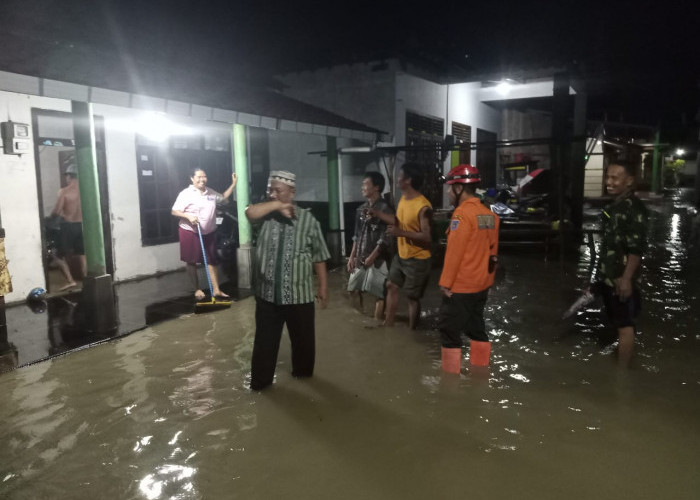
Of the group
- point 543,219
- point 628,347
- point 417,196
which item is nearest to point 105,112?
point 417,196

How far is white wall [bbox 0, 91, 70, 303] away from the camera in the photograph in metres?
7.31

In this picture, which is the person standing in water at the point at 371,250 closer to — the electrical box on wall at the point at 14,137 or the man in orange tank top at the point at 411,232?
the man in orange tank top at the point at 411,232

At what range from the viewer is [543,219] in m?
12.3

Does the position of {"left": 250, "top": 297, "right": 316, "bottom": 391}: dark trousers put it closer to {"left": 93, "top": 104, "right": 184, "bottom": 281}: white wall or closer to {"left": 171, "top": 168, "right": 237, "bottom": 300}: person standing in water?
{"left": 171, "top": 168, "right": 237, "bottom": 300}: person standing in water

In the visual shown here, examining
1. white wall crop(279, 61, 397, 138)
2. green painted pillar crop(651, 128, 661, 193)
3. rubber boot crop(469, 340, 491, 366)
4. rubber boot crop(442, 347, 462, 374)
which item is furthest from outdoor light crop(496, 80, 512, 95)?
green painted pillar crop(651, 128, 661, 193)

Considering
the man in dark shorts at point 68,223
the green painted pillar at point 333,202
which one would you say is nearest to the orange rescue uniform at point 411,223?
the green painted pillar at point 333,202

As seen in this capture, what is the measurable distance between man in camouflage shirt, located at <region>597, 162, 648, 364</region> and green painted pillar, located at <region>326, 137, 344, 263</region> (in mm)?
6620

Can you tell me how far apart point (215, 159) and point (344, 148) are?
284 centimetres

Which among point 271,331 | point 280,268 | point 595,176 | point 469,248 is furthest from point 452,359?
point 595,176

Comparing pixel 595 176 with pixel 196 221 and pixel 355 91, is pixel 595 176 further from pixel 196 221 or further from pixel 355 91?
pixel 196 221

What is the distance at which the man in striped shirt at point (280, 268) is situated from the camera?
4316 millimetres

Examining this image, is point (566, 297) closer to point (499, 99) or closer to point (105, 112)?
point (105, 112)

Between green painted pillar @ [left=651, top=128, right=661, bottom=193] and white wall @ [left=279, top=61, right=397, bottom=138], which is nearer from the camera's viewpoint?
white wall @ [left=279, top=61, right=397, bottom=138]

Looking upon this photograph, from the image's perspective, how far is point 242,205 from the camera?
8.44 meters
